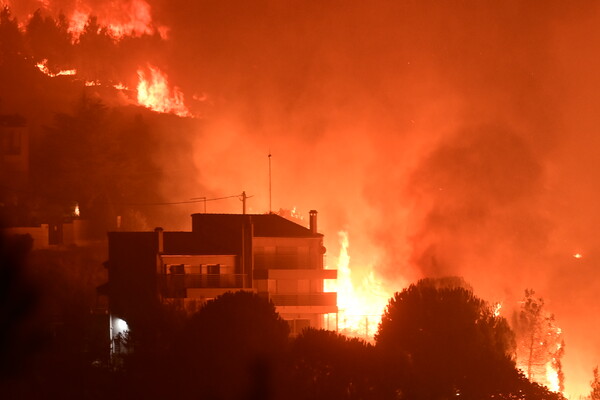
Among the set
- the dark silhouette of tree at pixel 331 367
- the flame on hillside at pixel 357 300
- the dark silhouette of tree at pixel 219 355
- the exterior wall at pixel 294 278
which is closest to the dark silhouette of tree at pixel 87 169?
the flame on hillside at pixel 357 300

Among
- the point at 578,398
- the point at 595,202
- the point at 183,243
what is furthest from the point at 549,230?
the point at 183,243

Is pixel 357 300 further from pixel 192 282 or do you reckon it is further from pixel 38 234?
pixel 192 282

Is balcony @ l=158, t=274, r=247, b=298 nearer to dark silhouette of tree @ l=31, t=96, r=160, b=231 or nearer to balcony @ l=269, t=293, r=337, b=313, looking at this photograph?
balcony @ l=269, t=293, r=337, b=313

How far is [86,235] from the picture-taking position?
78.7 meters

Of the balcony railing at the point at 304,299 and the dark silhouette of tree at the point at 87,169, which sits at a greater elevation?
the dark silhouette of tree at the point at 87,169

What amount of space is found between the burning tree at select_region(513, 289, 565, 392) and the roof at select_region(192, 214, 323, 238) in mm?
21586

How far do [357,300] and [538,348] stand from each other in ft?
43.7

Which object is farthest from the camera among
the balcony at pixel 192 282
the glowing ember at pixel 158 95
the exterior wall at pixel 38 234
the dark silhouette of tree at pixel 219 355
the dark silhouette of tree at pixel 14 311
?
the glowing ember at pixel 158 95

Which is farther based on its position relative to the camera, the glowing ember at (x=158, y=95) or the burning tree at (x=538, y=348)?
the glowing ember at (x=158, y=95)

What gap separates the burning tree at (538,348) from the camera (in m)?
81.7

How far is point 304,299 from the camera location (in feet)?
220

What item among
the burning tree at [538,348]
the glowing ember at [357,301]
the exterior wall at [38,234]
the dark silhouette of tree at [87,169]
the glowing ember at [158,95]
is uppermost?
the glowing ember at [158,95]

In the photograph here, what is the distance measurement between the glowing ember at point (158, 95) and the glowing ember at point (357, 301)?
27125mm

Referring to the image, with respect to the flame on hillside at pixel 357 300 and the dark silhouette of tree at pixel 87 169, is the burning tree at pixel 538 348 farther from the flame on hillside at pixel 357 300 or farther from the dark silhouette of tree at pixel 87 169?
the dark silhouette of tree at pixel 87 169
